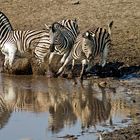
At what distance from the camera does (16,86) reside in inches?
591

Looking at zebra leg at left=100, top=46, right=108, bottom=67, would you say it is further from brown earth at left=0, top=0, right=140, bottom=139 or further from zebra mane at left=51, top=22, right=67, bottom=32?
zebra mane at left=51, top=22, right=67, bottom=32

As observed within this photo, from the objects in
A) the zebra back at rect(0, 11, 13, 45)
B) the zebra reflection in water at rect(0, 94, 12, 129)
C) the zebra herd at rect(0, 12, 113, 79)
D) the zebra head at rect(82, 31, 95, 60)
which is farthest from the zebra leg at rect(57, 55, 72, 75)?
the zebra reflection in water at rect(0, 94, 12, 129)

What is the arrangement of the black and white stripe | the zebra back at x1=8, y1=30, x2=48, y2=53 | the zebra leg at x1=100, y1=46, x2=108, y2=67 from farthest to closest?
the zebra back at x1=8, y1=30, x2=48, y2=53, the black and white stripe, the zebra leg at x1=100, y1=46, x2=108, y2=67

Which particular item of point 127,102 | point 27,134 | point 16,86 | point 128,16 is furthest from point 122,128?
point 128,16

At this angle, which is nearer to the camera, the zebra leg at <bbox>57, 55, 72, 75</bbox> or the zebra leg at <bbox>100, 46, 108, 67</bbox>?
the zebra leg at <bbox>57, 55, 72, 75</bbox>

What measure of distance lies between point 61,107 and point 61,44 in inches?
152

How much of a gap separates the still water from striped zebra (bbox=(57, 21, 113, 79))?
657mm

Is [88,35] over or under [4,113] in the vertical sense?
over

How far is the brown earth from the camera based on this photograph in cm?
1873

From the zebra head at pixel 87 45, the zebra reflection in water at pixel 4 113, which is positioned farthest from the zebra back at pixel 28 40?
the zebra reflection in water at pixel 4 113

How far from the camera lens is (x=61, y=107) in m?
12.7

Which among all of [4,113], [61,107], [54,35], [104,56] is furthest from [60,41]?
[4,113]

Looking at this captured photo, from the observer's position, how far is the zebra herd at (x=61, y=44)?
15.8 m

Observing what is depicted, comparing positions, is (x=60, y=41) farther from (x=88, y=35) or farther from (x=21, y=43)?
(x=21, y=43)
